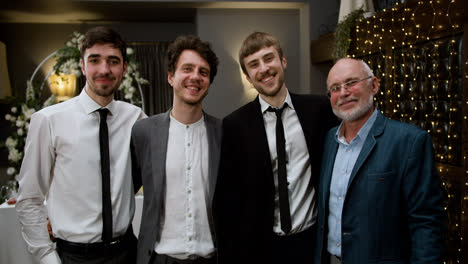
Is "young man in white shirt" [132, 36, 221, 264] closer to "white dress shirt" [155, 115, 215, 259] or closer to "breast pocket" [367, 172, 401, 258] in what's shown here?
"white dress shirt" [155, 115, 215, 259]

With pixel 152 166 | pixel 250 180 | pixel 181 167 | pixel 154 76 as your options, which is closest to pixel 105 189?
pixel 152 166

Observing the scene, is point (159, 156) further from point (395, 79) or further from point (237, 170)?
point (395, 79)

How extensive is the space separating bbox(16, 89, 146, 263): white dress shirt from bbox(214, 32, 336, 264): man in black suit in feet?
1.92

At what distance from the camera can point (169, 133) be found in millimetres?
1895

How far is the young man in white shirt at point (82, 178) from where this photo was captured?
174cm

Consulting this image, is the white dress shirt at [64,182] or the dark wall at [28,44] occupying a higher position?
the dark wall at [28,44]

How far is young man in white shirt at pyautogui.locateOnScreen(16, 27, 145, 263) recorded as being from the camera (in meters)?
1.74

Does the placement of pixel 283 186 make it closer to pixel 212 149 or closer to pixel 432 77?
pixel 212 149

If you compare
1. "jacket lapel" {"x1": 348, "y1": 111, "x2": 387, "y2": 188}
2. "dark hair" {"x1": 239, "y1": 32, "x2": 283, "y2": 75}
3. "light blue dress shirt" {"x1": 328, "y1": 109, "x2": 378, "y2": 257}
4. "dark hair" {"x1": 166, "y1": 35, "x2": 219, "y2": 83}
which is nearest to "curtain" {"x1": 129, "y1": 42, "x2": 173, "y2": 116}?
"dark hair" {"x1": 239, "y1": 32, "x2": 283, "y2": 75}

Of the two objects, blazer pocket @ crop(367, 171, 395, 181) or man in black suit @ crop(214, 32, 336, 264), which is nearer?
blazer pocket @ crop(367, 171, 395, 181)

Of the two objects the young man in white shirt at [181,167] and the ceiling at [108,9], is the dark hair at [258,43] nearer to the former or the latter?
the young man in white shirt at [181,167]

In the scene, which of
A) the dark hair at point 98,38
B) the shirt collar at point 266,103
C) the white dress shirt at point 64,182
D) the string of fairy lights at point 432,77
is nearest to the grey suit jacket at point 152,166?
the white dress shirt at point 64,182

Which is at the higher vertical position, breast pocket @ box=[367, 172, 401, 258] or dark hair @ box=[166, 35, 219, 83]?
dark hair @ box=[166, 35, 219, 83]

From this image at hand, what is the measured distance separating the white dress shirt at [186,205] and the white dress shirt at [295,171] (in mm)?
419
